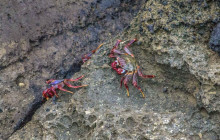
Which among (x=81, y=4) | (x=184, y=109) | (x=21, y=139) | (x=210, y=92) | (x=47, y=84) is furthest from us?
(x=81, y=4)

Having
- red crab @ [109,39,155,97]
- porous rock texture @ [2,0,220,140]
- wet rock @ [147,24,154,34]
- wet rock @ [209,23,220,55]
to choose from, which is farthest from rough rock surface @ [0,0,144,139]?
wet rock @ [209,23,220,55]

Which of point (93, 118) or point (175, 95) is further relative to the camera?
point (175, 95)

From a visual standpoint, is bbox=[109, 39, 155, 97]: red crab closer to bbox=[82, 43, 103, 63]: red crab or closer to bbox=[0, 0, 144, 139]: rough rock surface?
bbox=[82, 43, 103, 63]: red crab

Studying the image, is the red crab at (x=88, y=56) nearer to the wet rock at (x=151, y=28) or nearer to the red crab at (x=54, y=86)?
the red crab at (x=54, y=86)

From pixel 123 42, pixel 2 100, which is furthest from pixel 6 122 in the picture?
pixel 123 42

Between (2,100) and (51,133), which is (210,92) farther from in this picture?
(2,100)

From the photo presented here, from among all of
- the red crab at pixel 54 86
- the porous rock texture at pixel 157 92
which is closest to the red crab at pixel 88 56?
the porous rock texture at pixel 157 92
